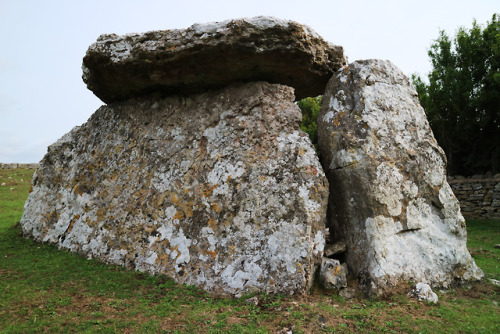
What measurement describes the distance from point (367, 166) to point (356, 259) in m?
→ 1.57

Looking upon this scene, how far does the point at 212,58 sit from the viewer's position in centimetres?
697

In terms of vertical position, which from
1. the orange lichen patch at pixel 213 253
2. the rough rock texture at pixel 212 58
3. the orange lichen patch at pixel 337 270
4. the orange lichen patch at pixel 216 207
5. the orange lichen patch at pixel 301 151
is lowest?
the orange lichen patch at pixel 337 270

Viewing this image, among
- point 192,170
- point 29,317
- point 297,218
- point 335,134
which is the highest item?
point 335,134

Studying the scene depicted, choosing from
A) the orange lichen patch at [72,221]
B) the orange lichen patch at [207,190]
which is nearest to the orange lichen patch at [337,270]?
the orange lichen patch at [207,190]

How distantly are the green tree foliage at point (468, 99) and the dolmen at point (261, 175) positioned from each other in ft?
42.9

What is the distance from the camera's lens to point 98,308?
526cm

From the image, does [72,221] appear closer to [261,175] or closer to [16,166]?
[261,175]

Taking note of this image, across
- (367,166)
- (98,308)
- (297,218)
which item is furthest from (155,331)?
(367,166)

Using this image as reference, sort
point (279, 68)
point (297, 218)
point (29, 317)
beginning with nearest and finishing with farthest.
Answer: point (29, 317) < point (297, 218) < point (279, 68)

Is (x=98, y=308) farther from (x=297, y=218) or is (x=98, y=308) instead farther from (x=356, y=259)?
(x=356, y=259)

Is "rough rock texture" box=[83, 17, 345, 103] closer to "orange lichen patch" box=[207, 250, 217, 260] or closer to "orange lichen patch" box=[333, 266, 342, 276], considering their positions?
"orange lichen patch" box=[207, 250, 217, 260]

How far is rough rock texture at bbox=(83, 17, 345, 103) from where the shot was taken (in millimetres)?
6680

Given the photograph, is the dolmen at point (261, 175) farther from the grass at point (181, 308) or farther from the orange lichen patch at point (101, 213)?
the grass at point (181, 308)

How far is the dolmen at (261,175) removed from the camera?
6043 mm
